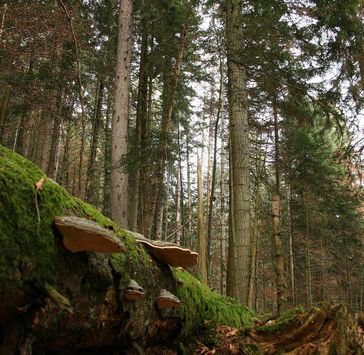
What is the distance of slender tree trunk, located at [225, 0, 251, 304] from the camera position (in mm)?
8438

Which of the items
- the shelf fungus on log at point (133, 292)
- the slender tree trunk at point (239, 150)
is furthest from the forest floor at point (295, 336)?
the slender tree trunk at point (239, 150)

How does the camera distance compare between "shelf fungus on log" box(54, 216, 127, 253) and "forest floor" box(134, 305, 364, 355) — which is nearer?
"shelf fungus on log" box(54, 216, 127, 253)

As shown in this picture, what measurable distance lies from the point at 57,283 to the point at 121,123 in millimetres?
8547

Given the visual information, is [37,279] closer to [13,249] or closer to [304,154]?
[13,249]

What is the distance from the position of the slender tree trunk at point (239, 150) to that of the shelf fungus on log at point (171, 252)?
5.03m

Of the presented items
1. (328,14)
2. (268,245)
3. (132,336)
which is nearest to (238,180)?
(328,14)

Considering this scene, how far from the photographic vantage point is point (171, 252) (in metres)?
3.41

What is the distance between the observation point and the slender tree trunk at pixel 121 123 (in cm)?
984

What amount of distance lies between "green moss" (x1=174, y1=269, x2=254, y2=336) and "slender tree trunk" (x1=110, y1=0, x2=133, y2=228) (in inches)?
191

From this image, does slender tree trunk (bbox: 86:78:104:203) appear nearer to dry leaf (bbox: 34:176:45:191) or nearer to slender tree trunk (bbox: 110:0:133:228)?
slender tree trunk (bbox: 110:0:133:228)

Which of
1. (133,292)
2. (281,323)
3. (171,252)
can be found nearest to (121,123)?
(171,252)

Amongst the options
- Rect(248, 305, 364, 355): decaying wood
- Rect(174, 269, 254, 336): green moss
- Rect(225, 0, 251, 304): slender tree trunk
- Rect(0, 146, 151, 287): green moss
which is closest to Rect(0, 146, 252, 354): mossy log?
Rect(0, 146, 151, 287): green moss

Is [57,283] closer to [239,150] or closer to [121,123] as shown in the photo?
[239,150]

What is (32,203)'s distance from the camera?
2.17 m
